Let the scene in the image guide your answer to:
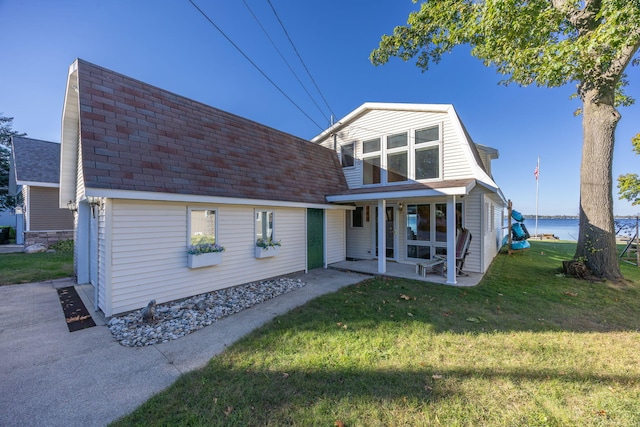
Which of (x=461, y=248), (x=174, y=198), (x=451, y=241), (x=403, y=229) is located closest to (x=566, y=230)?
(x=403, y=229)

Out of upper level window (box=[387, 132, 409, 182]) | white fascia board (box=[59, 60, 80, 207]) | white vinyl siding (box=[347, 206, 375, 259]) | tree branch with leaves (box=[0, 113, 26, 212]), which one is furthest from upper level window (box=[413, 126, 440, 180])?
tree branch with leaves (box=[0, 113, 26, 212])

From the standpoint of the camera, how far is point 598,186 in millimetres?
7289

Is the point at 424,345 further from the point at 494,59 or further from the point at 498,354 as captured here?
the point at 494,59

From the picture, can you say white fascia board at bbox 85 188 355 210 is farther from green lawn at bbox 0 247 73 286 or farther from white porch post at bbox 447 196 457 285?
green lawn at bbox 0 247 73 286

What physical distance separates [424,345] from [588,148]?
8704 millimetres

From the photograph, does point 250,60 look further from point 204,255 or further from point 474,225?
point 474,225

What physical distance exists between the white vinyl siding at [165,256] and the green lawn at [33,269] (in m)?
5.31

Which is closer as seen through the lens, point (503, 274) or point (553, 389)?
point (553, 389)

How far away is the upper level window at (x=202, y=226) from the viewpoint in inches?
222

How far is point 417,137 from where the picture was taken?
8.81 m

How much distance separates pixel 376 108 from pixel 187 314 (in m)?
9.32

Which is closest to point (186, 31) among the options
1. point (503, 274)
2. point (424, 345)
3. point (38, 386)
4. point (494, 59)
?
point (38, 386)

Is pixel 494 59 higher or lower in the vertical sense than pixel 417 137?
higher

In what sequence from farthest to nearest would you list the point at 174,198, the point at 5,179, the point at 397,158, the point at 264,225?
1. the point at 5,179
2. the point at 397,158
3. the point at 264,225
4. the point at 174,198
